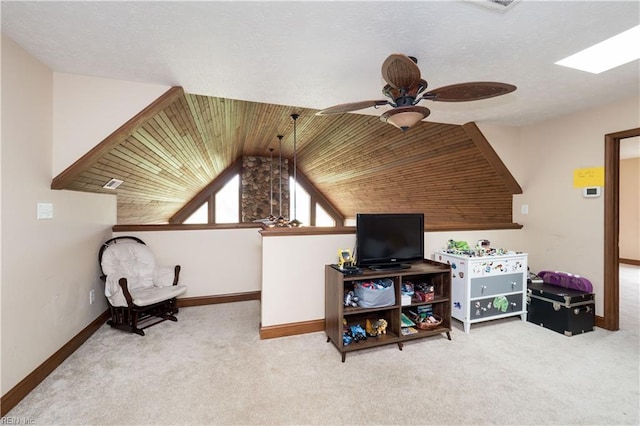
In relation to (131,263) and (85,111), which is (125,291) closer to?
(131,263)

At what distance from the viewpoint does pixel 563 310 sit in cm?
284

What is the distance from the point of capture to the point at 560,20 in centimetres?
162

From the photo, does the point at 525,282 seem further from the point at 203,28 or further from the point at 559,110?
the point at 203,28

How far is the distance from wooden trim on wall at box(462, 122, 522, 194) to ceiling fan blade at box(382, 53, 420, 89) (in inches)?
92.1

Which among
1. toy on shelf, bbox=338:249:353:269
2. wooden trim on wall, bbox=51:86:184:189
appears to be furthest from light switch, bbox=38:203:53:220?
toy on shelf, bbox=338:249:353:269

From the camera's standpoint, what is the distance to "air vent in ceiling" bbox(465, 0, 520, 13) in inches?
57.1

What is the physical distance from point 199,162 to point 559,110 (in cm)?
506

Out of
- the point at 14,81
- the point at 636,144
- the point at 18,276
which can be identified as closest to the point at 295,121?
the point at 14,81

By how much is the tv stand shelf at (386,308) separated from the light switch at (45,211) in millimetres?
2214

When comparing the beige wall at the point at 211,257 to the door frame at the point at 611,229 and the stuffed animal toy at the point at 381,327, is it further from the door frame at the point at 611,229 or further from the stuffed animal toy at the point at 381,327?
the door frame at the point at 611,229

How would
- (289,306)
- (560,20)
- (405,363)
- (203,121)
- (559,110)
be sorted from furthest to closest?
(203,121)
(559,110)
(289,306)
(405,363)
(560,20)

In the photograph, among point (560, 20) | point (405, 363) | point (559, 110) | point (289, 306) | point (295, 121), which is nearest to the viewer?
point (560, 20)

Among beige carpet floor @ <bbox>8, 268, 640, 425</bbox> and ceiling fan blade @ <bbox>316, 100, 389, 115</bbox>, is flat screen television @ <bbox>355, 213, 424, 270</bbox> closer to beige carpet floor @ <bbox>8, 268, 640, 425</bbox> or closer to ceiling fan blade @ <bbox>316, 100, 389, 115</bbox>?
beige carpet floor @ <bbox>8, 268, 640, 425</bbox>

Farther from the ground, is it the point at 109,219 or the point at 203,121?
the point at 203,121
